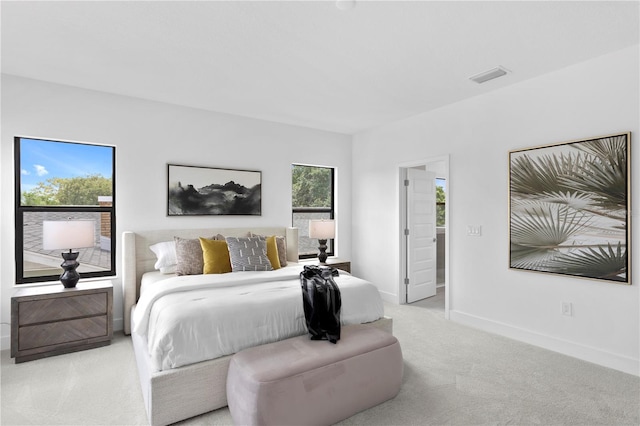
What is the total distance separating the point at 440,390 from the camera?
243 centimetres

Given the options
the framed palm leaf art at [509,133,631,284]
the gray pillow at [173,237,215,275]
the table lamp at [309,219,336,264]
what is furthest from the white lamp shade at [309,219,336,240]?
the framed palm leaf art at [509,133,631,284]

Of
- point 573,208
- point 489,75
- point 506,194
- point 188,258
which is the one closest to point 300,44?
point 489,75

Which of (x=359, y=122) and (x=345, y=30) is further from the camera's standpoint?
(x=359, y=122)

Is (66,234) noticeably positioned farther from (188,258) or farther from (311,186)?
(311,186)

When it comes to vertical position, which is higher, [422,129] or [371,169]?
[422,129]

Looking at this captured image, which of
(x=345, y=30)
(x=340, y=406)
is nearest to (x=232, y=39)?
(x=345, y=30)

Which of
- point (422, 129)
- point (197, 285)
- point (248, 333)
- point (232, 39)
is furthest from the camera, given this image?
Result: point (422, 129)

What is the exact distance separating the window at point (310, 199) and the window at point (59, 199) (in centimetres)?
238

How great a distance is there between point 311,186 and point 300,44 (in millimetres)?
2809

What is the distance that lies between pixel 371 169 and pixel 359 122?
764 mm

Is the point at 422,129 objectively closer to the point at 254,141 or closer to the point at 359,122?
the point at 359,122

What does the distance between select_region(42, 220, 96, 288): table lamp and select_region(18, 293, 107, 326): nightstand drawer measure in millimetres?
191

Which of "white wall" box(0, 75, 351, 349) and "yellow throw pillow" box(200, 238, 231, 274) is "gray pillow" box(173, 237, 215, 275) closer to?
"yellow throw pillow" box(200, 238, 231, 274)

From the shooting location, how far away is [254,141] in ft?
15.2
